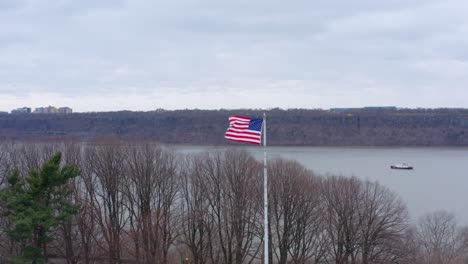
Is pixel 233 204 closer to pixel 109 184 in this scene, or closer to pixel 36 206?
pixel 109 184

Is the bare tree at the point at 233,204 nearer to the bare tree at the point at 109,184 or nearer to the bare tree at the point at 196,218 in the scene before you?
the bare tree at the point at 196,218

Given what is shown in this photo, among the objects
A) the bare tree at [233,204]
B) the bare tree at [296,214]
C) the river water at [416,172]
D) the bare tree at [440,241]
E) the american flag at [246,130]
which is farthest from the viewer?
the river water at [416,172]

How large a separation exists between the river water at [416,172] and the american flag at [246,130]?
1844 cm

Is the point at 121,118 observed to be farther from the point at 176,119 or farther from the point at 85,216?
the point at 85,216

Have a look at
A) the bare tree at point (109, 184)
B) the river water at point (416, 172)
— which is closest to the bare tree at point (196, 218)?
the bare tree at point (109, 184)

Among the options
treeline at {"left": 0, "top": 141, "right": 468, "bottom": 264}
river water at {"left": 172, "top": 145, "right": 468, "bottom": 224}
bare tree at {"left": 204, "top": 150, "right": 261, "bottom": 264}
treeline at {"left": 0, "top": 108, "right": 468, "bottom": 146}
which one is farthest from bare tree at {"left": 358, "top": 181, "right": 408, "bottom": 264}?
treeline at {"left": 0, "top": 108, "right": 468, "bottom": 146}

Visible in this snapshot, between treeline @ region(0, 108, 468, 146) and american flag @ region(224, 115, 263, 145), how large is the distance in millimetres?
Result: 47488

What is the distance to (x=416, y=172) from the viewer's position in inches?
1946

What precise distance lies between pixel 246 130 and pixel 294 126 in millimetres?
61405

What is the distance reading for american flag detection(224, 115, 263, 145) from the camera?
10.0m

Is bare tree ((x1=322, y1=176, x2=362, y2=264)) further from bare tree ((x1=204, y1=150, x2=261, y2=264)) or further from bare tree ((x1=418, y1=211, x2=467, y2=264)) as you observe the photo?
bare tree ((x1=204, y1=150, x2=261, y2=264))

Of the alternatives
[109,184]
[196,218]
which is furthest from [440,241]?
[109,184]

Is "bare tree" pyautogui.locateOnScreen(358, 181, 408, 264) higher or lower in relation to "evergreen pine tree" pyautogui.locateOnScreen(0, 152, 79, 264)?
lower

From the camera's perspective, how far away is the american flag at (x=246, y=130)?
32.8 feet
